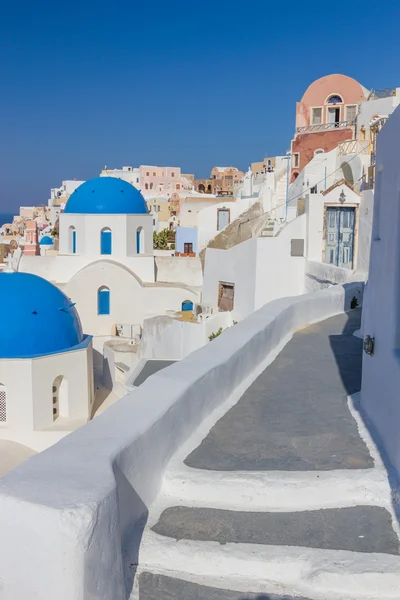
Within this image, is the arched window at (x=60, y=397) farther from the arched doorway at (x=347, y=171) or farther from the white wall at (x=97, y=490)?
the arched doorway at (x=347, y=171)

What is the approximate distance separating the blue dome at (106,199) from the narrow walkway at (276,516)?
16637 millimetres

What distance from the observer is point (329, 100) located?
28188mm

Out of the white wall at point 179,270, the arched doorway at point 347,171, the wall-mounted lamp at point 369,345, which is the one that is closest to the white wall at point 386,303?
the wall-mounted lamp at point 369,345

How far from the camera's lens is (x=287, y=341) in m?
6.21

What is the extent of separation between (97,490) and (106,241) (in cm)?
1875

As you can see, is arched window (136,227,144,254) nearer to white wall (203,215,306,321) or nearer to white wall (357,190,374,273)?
white wall (203,215,306,321)

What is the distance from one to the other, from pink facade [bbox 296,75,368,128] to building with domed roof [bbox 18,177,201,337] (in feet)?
37.0

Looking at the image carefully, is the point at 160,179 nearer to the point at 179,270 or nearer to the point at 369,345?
the point at 179,270

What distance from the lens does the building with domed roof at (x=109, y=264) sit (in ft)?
64.1

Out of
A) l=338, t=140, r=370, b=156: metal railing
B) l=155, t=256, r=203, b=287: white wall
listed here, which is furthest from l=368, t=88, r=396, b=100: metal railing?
l=155, t=256, r=203, b=287: white wall

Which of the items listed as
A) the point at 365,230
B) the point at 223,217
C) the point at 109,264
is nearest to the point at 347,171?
the point at 223,217

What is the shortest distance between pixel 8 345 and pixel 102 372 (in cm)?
399

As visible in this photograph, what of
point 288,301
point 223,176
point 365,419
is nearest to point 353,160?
point 288,301

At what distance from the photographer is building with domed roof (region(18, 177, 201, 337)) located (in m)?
19.5
